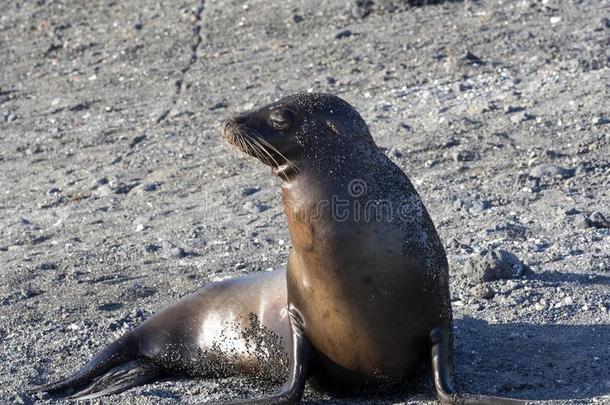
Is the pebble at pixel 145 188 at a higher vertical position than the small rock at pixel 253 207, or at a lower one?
lower

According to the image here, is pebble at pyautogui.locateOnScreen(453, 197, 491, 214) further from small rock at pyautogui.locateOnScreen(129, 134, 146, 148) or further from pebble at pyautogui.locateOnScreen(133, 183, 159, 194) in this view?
small rock at pyautogui.locateOnScreen(129, 134, 146, 148)

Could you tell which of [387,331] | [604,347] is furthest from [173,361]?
[604,347]

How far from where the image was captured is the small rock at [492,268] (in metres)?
6.90

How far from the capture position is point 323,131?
5.51m

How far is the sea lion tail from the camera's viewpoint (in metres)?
6.29

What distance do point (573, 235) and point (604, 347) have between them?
6.65 feet

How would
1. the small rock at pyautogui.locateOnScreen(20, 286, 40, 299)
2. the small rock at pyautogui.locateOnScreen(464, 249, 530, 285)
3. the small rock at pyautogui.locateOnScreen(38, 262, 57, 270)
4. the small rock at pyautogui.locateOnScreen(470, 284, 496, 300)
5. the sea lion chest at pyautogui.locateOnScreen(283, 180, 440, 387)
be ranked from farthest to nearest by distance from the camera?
the small rock at pyautogui.locateOnScreen(38, 262, 57, 270)
the small rock at pyautogui.locateOnScreen(20, 286, 40, 299)
the small rock at pyautogui.locateOnScreen(464, 249, 530, 285)
the small rock at pyautogui.locateOnScreen(470, 284, 496, 300)
the sea lion chest at pyautogui.locateOnScreen(283, 180, 440, 387)

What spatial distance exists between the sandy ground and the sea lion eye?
128 centimetres

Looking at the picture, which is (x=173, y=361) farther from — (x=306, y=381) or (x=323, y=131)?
(x=323, y=131)

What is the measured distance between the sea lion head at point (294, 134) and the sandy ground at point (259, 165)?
1.14 m

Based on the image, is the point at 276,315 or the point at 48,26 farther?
the point at 48,26

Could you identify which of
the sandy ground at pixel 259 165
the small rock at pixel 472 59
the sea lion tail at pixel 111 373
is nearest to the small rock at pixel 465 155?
the sandy ground at pixel 259 165

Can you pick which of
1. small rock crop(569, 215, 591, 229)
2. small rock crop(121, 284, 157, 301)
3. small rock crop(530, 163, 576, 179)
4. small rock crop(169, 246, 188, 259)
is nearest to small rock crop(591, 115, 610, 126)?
small rock crop(530, 163, 576, 179)

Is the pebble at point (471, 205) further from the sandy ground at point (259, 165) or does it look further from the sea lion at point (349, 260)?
the sea lion at point (349, 260)
